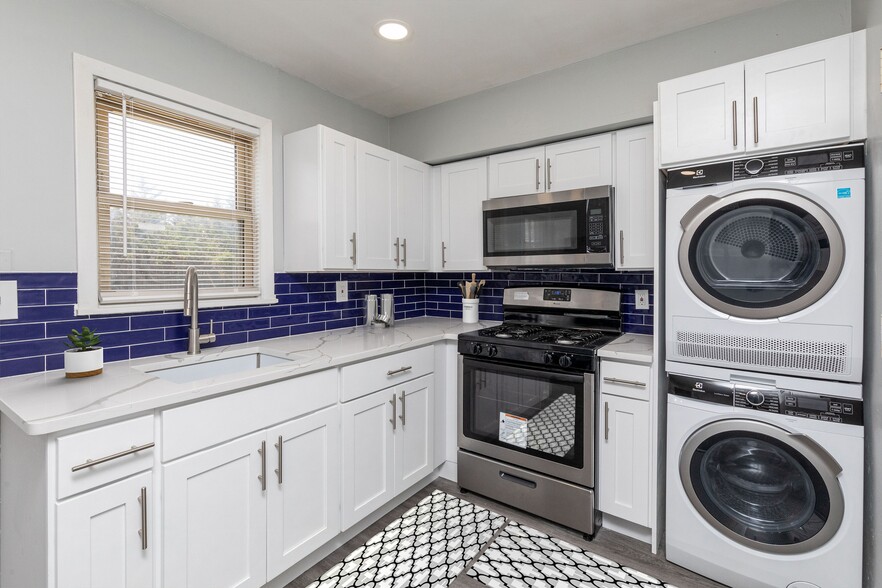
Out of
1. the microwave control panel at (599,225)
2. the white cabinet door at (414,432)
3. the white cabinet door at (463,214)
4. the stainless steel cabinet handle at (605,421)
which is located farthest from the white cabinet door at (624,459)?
the white cabinet door at (463,214)

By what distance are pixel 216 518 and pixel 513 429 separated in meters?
1.44

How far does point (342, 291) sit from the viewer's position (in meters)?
2.84

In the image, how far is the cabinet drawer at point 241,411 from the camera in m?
1.37

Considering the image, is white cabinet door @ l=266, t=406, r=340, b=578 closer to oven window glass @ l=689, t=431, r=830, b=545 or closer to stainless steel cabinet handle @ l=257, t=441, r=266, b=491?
stainless steel cabinet handle @ l=257, t=441, r=266, b=491

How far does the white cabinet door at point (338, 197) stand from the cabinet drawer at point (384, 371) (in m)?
0.63

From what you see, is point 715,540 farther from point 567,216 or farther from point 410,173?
point 410,173

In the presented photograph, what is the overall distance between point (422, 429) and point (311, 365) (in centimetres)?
94

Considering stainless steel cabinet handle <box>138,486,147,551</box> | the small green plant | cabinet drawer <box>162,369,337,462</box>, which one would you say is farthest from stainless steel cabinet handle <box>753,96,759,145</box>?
the small green plant

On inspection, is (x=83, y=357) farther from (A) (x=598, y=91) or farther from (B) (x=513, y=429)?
(A) (x=598, y=91)

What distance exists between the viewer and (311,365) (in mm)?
1775

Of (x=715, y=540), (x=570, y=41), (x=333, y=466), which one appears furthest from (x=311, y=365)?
(x=570, y=41)

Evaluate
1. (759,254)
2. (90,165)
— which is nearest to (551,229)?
(759,254)

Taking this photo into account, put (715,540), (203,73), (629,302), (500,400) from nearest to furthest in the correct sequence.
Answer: (715,540), (203,73), (500,400), (629,302)

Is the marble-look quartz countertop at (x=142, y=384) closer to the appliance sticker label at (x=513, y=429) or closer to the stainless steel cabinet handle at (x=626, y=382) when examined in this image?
the appliance sticker label at (x=513, y=429)
